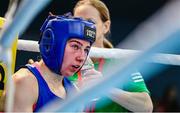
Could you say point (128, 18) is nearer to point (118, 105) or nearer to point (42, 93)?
point (118, 105)

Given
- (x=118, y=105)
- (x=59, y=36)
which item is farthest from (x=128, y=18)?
(x=59, y=36)

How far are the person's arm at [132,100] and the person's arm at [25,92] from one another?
460 mm

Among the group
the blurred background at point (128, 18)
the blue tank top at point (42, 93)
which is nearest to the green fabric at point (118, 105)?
the blue tank top at point (42, 93)

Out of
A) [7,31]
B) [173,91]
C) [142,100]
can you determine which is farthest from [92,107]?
[173,91]

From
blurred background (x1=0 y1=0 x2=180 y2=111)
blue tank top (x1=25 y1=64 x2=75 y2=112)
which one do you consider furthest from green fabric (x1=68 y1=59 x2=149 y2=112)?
blurred background (x1=0 y1=0 x2=180 y2=111)

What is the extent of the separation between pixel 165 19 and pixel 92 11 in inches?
51.4

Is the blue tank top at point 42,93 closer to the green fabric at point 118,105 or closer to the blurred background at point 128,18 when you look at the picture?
the green fabric at point 118,105

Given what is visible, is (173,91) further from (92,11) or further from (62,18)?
(62,18)

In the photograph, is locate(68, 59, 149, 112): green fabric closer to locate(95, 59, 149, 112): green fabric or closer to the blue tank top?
locate(95, 59, 149, 112): green fabric

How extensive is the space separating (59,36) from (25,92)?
182mm

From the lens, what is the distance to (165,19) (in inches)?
20.0

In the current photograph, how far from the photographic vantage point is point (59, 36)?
1.29m

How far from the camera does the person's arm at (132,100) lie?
1.68 meters

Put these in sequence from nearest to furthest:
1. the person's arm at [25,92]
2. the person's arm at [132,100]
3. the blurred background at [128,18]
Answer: the person's arm at [25,92] < the person's arm at [132,100] < the blurred background at [128,18]
